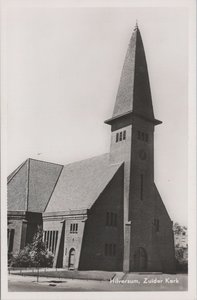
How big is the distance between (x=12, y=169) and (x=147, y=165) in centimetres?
1251

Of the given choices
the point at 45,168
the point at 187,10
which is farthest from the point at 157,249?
the point at 187,10

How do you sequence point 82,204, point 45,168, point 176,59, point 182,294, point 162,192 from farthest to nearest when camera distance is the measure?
point 45,168 → point 82,204 → point 162,192 → point 176,59 → point 182,294

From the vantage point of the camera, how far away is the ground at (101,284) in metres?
26.0

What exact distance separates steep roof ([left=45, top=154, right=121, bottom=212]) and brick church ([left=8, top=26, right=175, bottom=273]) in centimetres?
10

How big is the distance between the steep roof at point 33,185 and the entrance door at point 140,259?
953 centimetres

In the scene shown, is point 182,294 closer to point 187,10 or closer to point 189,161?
point 189,161

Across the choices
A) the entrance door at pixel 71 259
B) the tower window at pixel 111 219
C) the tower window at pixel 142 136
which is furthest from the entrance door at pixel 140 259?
the tower window at pixel 142 136

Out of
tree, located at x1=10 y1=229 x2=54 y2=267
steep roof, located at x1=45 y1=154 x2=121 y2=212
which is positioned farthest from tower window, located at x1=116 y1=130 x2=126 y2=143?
tree, located at x1=10 y1=229 x2=54 y2=267

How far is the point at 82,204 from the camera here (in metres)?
35.6

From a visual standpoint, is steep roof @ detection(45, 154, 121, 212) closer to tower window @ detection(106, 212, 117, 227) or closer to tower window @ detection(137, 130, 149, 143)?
tower window @ detection(106, 212, 117, 227)

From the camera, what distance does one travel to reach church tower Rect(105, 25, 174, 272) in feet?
116

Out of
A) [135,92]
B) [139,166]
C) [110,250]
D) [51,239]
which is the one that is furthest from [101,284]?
[135,92]

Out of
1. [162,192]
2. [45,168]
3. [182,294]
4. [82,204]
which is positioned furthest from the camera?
[45,168]

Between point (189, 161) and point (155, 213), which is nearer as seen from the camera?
point (189, 161)
